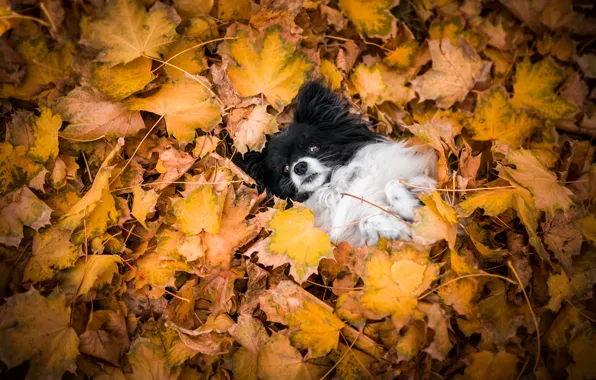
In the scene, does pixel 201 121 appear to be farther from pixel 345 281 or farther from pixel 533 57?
pixel 533 57

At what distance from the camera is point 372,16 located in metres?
2.39

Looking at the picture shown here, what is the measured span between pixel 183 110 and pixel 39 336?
115 centimetres

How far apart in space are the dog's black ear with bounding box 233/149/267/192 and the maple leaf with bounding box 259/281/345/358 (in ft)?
2.81

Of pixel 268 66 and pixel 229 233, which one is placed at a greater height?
pixel 268 66

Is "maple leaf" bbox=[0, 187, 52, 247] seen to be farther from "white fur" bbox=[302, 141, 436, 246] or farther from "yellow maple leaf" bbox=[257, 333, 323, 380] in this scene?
"white fur" bbox=[302, 141, 436, 246]

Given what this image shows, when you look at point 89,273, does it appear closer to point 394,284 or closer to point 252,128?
point 252,128

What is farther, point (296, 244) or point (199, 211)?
point (199, 211)

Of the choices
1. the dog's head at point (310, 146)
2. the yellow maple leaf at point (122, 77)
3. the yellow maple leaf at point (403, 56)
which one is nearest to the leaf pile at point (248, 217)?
the yellow maple leaf at point (122, 77)

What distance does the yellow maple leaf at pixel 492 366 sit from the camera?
164 centimetres

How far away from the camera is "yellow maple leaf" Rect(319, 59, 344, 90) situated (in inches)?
101

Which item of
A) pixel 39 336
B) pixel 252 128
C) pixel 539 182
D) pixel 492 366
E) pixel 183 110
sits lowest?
pixel 492 366

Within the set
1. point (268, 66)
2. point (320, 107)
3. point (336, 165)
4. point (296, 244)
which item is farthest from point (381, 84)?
point (296, 244)

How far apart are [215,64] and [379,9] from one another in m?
1.01

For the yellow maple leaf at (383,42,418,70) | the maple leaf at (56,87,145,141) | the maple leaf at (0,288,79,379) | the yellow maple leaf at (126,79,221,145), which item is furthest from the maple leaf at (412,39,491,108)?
the maple leaf at (0,288,79,379)
